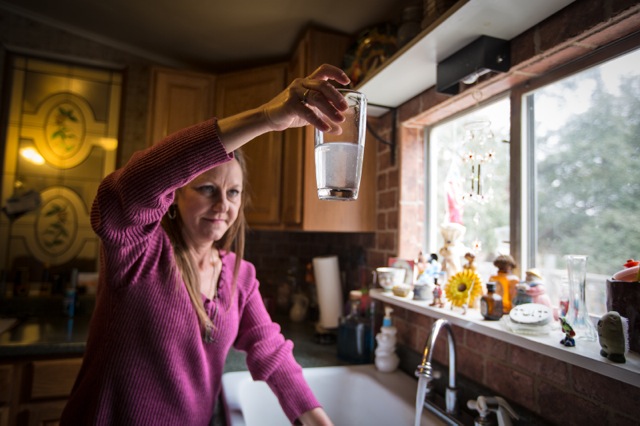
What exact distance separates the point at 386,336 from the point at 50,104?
2241mm

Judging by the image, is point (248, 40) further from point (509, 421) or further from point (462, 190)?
point (509, 421)

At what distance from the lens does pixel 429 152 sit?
1620 mm

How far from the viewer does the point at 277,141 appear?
2.02 m

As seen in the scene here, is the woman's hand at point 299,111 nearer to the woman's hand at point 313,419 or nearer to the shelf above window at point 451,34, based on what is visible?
the shelf above window at point 451,34

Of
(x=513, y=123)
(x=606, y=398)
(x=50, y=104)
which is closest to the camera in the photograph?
(x=606, y=398)

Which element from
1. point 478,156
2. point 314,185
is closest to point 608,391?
point 478,156

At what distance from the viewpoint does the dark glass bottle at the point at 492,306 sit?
1.02 meters

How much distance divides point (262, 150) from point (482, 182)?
3.87 feet

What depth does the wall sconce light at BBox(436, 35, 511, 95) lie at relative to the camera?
1.03 meters

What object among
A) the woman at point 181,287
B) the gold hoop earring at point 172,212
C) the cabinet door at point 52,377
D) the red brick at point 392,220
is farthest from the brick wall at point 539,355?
the cabinet door at point 52,377

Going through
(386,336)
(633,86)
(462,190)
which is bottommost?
(386,336)

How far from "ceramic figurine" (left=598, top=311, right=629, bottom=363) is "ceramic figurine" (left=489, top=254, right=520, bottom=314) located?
1.10ft

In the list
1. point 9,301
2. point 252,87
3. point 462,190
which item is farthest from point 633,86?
point 9,301

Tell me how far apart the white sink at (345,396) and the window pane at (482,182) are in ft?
1.59
